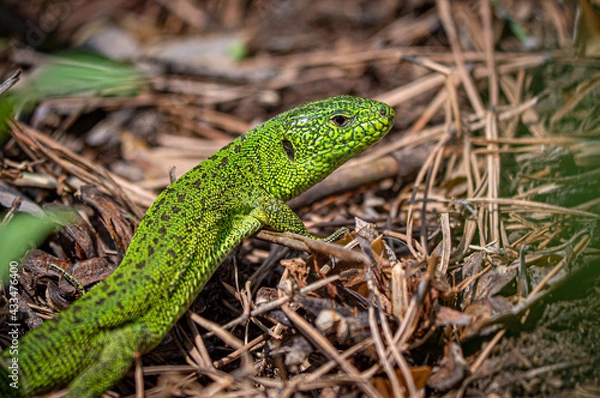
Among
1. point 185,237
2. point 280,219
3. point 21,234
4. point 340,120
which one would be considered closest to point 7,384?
point 21,234

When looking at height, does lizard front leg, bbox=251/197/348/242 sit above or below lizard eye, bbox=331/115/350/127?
below

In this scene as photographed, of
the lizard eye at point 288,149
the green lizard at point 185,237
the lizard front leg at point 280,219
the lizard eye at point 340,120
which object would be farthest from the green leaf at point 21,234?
the lizard eye at point 340,120

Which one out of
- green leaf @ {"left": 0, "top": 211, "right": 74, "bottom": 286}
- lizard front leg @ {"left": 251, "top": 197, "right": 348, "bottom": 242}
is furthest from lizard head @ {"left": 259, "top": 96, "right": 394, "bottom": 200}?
green leaf @ {"left": 0, "top": 211, "right": 74, "bottom": 286}

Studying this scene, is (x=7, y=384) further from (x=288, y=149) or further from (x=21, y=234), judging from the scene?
(x=288, y=149)

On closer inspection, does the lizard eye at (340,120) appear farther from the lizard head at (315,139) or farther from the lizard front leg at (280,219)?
the lizard front leg at (280,219)

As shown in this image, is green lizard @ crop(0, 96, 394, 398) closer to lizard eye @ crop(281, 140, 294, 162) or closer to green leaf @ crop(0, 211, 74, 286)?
lizard eye @ crop(281, 140, 294, 162)

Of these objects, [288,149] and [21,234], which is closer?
[21,234]

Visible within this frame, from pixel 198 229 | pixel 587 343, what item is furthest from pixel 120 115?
pixel 587 343

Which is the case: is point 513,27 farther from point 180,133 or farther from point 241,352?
point 241,352
